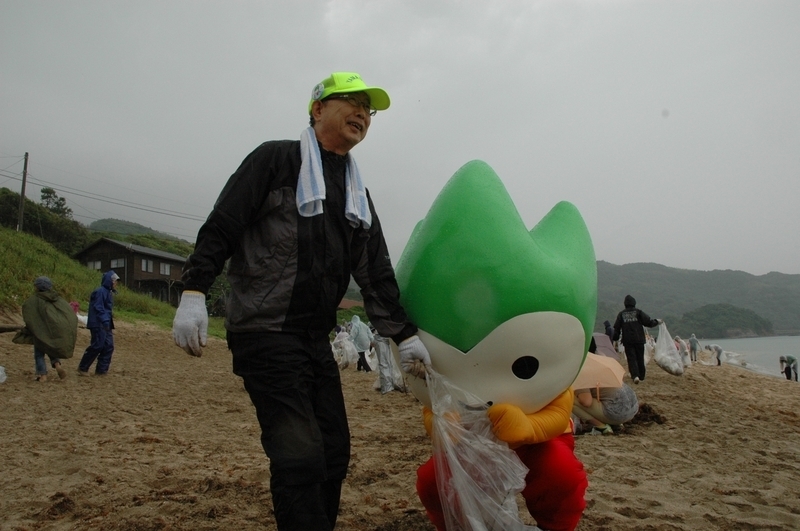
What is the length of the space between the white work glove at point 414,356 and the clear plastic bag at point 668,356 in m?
9.97

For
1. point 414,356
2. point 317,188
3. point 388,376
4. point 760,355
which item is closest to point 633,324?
point 388,376

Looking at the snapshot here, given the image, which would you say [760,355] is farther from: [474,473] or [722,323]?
[474,473]

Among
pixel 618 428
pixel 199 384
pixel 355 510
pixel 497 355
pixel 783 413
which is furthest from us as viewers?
pixel 199 384

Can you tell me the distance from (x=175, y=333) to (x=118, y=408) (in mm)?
5357

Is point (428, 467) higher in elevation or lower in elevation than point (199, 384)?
higher

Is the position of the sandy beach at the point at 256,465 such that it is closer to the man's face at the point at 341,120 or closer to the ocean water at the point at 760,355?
the man's face at the point at 341,120

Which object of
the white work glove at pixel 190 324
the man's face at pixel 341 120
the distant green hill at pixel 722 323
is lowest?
the distant green hill at pixel 722 323

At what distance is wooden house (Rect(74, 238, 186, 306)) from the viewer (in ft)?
117

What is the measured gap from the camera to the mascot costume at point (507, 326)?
2303 millimetres

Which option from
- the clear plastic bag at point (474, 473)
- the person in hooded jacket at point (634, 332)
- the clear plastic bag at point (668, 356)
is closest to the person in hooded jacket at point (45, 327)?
the clear plastic bag at point (474, 473)

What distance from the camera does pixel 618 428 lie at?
550cm

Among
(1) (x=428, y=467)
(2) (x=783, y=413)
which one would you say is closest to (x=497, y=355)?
(1) (x=428, y=467)

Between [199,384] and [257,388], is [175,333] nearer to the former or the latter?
[257,388]

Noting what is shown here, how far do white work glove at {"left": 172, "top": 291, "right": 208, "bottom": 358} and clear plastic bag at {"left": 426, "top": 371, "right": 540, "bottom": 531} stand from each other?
963 millimetres
